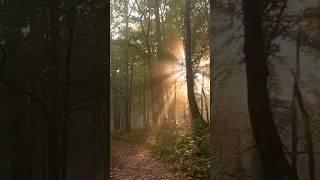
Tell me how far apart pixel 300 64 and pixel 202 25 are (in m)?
12.9

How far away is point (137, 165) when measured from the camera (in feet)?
37.7

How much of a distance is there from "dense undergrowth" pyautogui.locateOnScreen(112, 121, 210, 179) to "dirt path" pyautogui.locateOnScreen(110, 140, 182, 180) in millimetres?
290

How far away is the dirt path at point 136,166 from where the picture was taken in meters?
9.88

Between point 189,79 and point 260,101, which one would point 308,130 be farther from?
point 189,79

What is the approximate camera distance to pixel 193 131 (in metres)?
11.5

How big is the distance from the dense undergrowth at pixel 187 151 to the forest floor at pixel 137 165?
0.84 ft

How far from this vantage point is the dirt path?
9882 millimetres

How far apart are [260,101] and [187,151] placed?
20.5 ft

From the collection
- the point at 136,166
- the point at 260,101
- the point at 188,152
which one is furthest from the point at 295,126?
the point at 136,166
